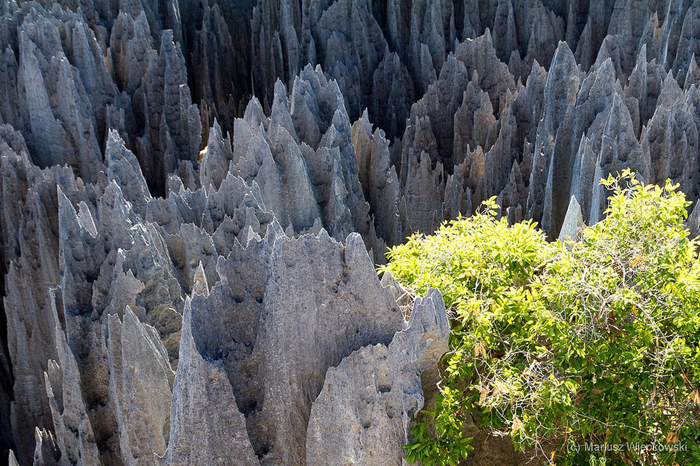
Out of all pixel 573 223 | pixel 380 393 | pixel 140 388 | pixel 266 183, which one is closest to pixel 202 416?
pixel 380 393

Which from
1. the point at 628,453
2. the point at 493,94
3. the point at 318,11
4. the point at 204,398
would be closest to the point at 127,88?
the point at 318,11

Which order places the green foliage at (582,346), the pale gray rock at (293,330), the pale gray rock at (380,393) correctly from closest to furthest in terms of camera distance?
the green foliage at (582,346) < the pale gray rock at (380,393) < the pale gray rock at (293,330)

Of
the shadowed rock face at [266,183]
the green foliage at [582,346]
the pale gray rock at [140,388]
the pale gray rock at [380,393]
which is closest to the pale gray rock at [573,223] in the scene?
the shadowed rock face at [266,183]

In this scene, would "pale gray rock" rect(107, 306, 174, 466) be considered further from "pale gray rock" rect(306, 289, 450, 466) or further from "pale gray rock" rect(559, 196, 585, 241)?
"pale gray rock" rect(559, 196, 585, 241)

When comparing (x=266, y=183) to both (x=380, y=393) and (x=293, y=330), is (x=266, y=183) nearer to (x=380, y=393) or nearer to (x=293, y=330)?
(x=293, y=330)

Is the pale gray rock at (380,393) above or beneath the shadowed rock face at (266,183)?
beneath

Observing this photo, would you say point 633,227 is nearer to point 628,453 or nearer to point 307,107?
point 628,453

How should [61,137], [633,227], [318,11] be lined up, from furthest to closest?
[318,11]
[61,137]
[633,227]

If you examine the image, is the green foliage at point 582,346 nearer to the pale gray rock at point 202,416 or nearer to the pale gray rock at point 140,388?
the pale gray rock at point 202,416
